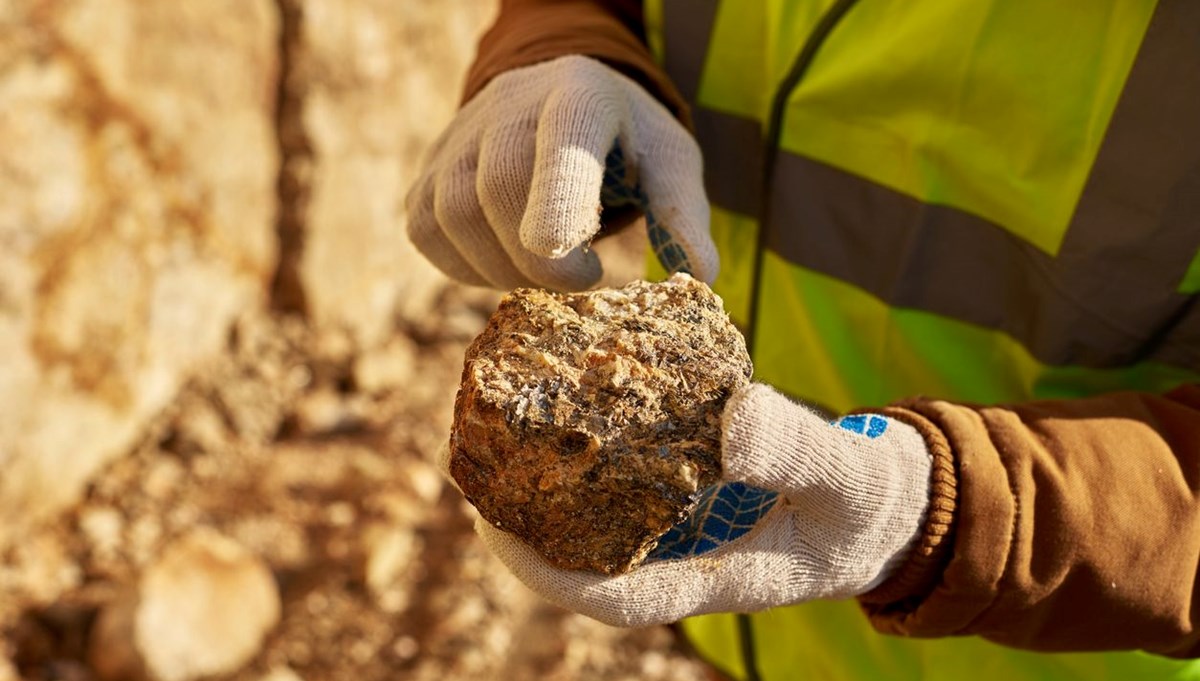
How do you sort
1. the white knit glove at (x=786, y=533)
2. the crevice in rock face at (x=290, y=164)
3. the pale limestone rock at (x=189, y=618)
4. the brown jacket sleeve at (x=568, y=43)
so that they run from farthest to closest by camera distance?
the crevice in rock face at (x=290, y=164)
the pale limestone rock at (x=189, y=618)
the brown jacket sleeve at (x=568, y=43)
the white knit glove at (x=786, y=533)

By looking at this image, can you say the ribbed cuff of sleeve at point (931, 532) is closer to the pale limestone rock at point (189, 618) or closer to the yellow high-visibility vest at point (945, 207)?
the yellow high-visibility vest at point (945, 207)

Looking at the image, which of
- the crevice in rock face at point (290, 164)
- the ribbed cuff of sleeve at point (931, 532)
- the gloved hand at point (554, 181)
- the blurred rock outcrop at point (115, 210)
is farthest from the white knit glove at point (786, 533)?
the crevice in rock face at point (290, 164)

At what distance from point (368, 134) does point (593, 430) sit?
2214 millimetres

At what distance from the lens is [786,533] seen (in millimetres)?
1188

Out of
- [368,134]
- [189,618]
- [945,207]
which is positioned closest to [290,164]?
[368,134]

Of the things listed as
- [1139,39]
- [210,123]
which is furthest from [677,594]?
[210,123]

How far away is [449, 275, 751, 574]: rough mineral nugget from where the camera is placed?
1.15 meters

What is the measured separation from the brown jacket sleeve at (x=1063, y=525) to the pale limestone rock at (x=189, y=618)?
167 centimetres

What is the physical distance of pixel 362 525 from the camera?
272 centimetres

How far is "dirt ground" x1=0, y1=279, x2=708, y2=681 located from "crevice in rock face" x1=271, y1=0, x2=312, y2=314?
0.35ft

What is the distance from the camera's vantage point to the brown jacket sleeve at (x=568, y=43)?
154cm

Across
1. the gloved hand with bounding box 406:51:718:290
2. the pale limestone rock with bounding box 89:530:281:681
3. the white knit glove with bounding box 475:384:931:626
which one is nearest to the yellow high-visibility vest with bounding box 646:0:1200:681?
the gloved hand with bounding box 406:51:718:290

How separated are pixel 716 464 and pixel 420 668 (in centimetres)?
153

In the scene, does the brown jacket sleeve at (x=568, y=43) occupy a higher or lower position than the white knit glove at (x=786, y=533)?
higher
